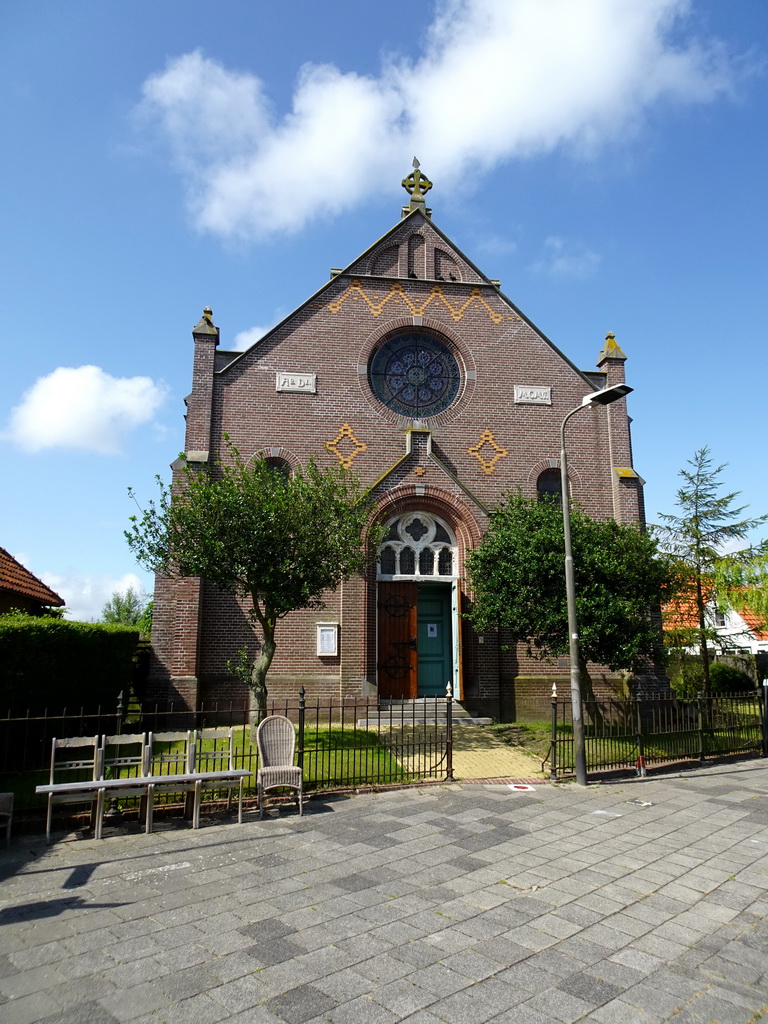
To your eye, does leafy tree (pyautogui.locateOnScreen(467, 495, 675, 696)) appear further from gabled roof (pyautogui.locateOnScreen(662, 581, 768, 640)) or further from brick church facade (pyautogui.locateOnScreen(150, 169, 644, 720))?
gabled roof (pyautogui.locateOnScreen(662, 581, 768, 640))

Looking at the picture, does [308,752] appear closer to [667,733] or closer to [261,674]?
[261,674]

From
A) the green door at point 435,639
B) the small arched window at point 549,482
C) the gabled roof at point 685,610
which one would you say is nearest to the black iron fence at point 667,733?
the green door at point 435,639

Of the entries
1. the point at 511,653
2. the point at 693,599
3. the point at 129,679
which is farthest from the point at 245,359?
the point at 693,599

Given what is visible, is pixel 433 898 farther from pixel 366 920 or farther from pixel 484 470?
pixel 484 470

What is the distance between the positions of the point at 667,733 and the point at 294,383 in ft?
40.4

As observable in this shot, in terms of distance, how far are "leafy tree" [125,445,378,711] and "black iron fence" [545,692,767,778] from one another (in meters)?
5.02

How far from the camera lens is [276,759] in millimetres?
9305

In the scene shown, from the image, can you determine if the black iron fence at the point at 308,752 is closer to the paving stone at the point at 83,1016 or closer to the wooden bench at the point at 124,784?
the wooden bench at the point at 124,784

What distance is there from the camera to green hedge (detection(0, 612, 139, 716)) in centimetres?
1021

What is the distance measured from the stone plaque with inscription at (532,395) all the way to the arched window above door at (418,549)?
4.48 meters

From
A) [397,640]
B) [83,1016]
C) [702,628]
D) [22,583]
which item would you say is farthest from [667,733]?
[22,583]

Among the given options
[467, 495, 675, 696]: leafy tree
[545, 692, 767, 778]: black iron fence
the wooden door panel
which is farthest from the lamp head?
the wooden door panel

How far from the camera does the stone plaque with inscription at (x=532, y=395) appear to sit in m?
19.2

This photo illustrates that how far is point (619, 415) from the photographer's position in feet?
63.6
